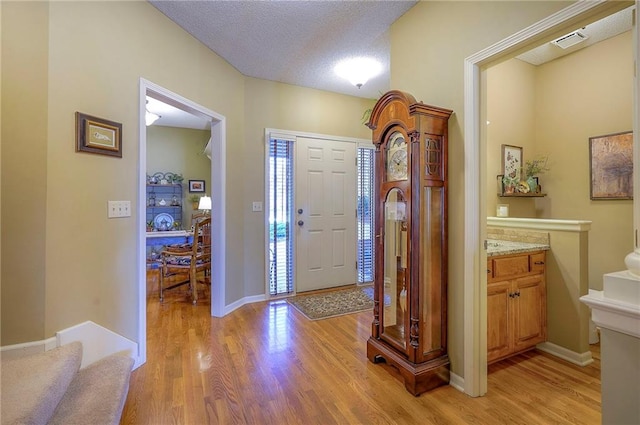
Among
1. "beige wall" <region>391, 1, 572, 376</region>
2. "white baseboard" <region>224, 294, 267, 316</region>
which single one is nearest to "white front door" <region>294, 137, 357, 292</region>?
"white baseboard" <region>224, 294, 267, 316</region>

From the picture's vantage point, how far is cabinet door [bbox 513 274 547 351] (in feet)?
7.26

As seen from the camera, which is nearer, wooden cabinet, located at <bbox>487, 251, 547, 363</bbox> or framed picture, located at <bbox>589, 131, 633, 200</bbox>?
wooden cabinet, located at <bbox>487, 251, 547, 363</bbox>

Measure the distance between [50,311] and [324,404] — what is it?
168cm

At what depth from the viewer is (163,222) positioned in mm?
5605

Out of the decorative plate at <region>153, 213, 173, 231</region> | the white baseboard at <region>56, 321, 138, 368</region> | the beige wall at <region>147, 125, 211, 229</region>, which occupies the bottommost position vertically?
the white baseboard at <region>56, 321, 138, 368</region>

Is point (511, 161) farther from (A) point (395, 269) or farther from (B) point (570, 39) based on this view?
(A) point (395, 269)

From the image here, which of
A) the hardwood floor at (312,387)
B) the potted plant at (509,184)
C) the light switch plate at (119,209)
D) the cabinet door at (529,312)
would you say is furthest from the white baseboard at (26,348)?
the potted plant at (509,184)

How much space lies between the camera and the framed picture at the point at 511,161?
303 centimetres

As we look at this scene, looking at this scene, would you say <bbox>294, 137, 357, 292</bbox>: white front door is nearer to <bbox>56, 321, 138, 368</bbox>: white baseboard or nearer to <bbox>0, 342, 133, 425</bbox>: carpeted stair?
<bbox>56, 321, 138, 368</bbox>: white baseboard

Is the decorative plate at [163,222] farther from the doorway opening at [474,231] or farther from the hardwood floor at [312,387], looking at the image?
the doorway opening at [474,231]

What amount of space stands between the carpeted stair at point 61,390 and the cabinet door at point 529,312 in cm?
263

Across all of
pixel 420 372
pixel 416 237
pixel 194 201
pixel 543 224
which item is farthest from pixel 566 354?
pixel 194 201

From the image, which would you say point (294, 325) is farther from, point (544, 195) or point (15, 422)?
point (544, 195)

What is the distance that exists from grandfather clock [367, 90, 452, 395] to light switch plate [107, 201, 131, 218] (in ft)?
6.23
